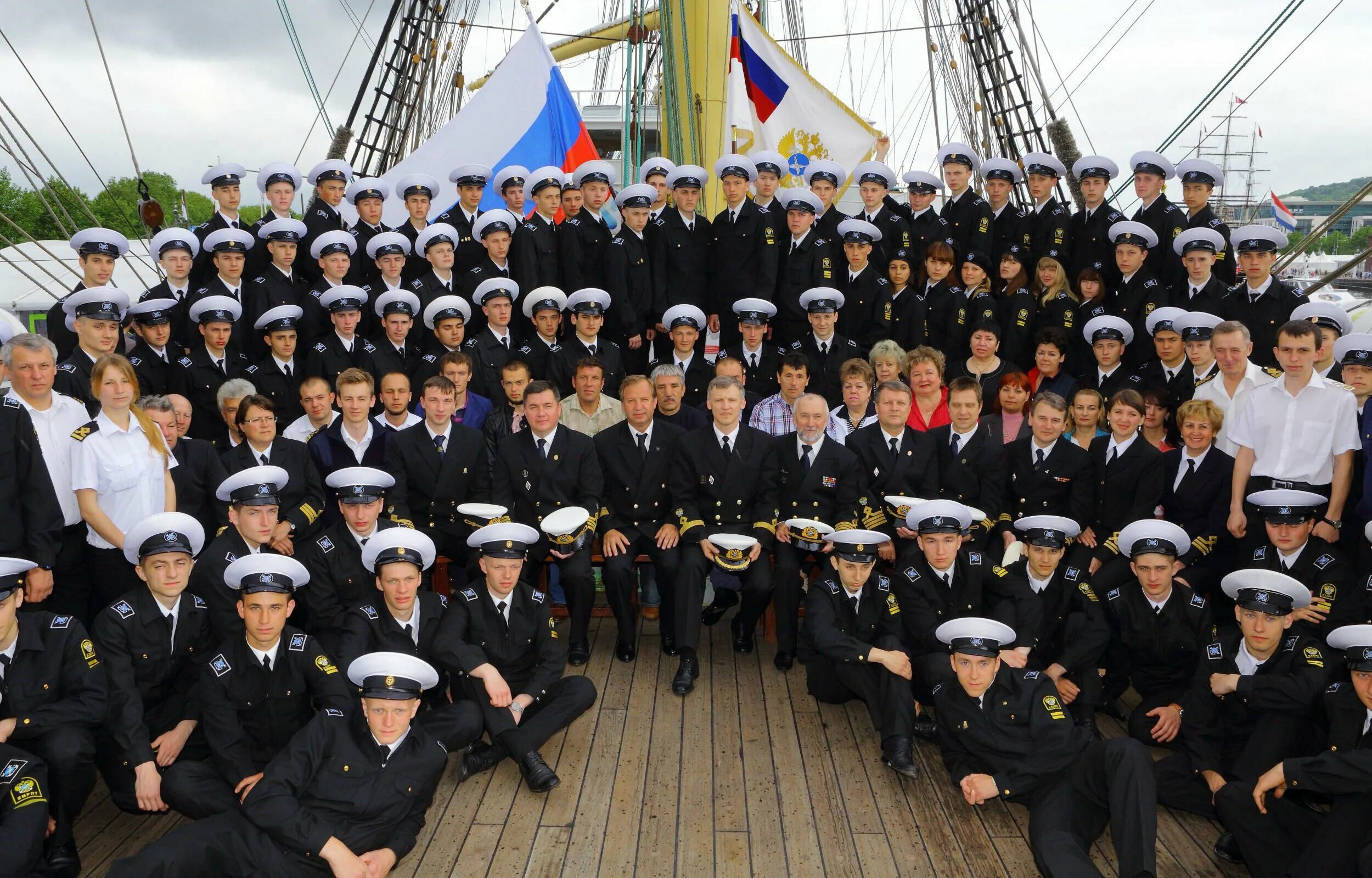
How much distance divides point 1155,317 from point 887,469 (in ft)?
6.88

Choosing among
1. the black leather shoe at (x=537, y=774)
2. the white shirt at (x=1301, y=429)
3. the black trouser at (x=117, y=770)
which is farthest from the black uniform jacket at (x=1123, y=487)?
the black trouser at (x=117, y=770)

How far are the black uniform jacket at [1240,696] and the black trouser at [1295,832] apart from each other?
1.03 ft

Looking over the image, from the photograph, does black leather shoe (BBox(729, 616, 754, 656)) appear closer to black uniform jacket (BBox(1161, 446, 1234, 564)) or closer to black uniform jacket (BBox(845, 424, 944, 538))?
black uniform jacket (BBox(845, 424, 944, 538))

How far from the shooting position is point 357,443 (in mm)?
6051

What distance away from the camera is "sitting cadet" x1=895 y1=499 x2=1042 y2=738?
5.27m

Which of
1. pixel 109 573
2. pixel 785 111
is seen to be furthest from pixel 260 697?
pixel 785 111

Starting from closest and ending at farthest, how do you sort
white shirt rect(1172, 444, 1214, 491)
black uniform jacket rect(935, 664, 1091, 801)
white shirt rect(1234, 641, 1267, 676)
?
1. black uniform jacket rect(935, 664, 1091, 801)
2. white shirt rect(1234, 641, 1267, 676)
3. white shirt rect(1172, 444, 1214, 491)

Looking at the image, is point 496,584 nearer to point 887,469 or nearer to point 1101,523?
point 887,469

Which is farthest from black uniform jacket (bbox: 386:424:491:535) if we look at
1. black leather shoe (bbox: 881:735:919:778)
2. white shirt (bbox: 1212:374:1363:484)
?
white shirt (bbox: 1212:374:1363:484)

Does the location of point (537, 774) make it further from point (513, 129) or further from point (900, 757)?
point (513, 129)

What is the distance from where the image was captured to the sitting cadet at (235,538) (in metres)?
4.80

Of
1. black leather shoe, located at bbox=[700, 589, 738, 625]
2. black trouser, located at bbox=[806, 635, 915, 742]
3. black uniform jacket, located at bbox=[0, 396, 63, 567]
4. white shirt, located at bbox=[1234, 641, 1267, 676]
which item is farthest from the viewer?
black leather shoe, located at bbox=[700, 589, 738, 625]

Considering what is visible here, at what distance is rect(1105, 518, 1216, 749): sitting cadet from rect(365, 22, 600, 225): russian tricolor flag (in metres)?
7.60

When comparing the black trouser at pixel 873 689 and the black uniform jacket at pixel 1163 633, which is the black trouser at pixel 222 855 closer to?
the black trouser at pixel 873 689
